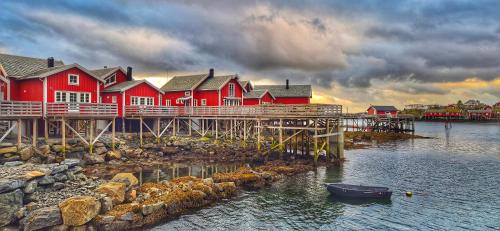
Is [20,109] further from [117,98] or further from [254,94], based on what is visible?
[254,94]

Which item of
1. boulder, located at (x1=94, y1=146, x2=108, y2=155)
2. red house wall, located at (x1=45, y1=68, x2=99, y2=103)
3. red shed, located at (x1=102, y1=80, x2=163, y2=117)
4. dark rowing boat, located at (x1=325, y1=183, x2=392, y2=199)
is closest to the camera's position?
dark rowing boat, located at (x1=325, y1=183, x2=392, y2=199)

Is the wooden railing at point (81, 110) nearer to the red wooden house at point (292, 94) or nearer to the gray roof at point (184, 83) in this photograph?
the gray roof at point (184, 83)

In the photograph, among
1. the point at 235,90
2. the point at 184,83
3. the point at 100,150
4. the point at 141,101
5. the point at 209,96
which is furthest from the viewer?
the point at 235,90

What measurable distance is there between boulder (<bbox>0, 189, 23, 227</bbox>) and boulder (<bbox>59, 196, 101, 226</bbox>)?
2201mm

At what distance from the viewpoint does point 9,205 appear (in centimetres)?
1634

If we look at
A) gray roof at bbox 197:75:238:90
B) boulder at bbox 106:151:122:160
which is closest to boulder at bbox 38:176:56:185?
boulder at bbox 106:151:122:160

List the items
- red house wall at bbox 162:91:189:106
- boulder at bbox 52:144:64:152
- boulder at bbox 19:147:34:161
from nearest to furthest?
boulder at bbox 19:147:34:161, boulder at bbox 52:144:64:152, red house wall at bbox 162:91:189:106

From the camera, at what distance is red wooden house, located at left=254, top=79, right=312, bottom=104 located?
62375 millimetres

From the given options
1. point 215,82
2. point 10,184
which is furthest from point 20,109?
point 215,82

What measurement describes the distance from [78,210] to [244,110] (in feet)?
85.2

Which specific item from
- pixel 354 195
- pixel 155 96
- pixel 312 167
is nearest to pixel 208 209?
pixel 354 195

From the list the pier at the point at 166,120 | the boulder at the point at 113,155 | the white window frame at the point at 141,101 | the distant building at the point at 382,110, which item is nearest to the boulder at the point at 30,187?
the pier at the point at 166,120

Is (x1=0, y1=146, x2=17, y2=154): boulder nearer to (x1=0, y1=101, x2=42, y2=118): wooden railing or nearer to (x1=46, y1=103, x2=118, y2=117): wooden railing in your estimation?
(x1=0, y1=101, x2=42, y2=118): wooden railing

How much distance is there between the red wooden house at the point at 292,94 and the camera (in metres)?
62.4
